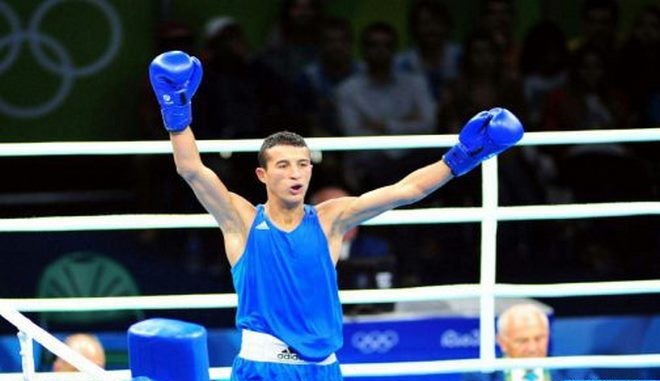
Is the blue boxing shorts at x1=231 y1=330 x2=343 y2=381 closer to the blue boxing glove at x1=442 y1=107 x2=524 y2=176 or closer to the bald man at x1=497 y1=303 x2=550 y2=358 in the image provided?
the blue boxing glove at x1=442 y1=107 x2=524 y2=176

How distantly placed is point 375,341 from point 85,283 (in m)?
1.61

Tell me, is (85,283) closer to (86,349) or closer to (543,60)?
(86,349)

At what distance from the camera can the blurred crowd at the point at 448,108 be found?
7.70 metres

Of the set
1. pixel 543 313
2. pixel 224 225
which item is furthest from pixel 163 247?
pixel 224 225

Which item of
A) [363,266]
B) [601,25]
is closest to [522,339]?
[363,266]

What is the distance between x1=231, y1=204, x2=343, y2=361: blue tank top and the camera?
4324 mm

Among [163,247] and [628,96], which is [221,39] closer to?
[163,247]

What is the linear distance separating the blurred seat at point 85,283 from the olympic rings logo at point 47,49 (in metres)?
2.24

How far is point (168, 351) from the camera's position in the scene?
8.58 ft

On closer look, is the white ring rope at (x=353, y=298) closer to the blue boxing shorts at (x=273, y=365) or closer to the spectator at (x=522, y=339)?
the spectator at (x=522, y=339)

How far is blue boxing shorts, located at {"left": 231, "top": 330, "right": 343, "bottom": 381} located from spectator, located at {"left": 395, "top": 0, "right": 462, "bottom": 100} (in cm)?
464

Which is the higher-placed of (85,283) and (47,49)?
(47,49)

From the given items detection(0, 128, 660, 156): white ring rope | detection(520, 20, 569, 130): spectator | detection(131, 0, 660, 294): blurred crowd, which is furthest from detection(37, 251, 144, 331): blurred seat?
detection(520, 20, 569, 130): spectator

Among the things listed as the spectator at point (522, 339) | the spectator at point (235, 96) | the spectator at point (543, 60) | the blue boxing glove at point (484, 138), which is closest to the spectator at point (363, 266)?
the spectator at point (522, 339)
